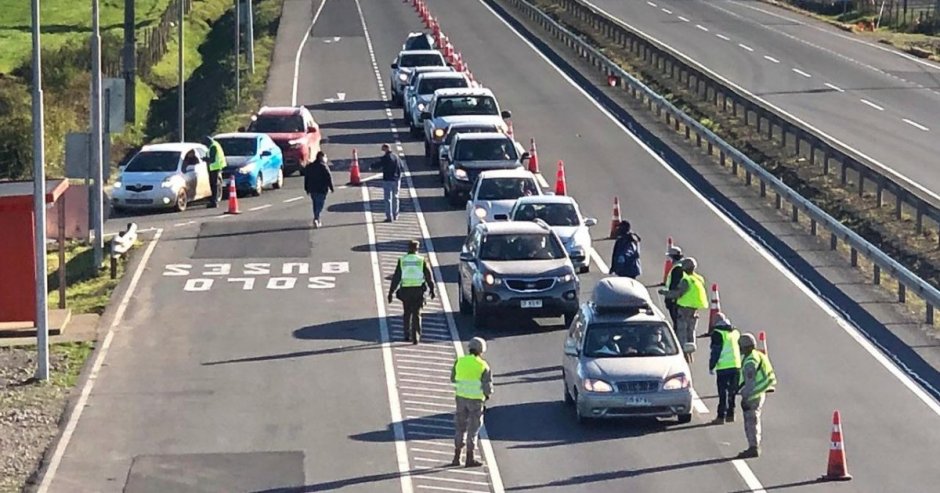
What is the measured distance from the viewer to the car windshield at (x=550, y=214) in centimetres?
3262

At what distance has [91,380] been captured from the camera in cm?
2558

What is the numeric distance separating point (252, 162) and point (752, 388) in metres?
23.1

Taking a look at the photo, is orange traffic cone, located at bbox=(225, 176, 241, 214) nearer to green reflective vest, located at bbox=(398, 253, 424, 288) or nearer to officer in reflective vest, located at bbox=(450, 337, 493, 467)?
green reflective vest, located at bbox=(398, 253, 424, 288)

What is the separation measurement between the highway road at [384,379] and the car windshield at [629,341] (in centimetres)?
89

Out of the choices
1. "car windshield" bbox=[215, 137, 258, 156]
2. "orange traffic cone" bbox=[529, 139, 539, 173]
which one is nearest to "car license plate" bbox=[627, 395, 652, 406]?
"orange traffic cone" bbox=[529, 139, 539, 173]

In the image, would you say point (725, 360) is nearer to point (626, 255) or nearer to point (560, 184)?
point (626, 255)

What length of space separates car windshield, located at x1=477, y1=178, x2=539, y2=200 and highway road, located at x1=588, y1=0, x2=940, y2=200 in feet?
32.1

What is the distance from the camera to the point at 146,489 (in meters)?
20.2

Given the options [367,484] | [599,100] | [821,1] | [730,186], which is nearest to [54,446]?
[367,484]

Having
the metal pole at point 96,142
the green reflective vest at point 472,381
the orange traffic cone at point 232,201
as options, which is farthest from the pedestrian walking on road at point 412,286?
the orange traffic cone at point 232,201

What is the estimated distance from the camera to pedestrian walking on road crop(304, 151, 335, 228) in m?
36.7

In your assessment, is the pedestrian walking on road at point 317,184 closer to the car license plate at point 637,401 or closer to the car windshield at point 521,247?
the car windshield at point 521,247

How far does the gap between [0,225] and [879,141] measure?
2603 centimetres

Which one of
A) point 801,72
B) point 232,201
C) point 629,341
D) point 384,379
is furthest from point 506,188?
point 801,72
